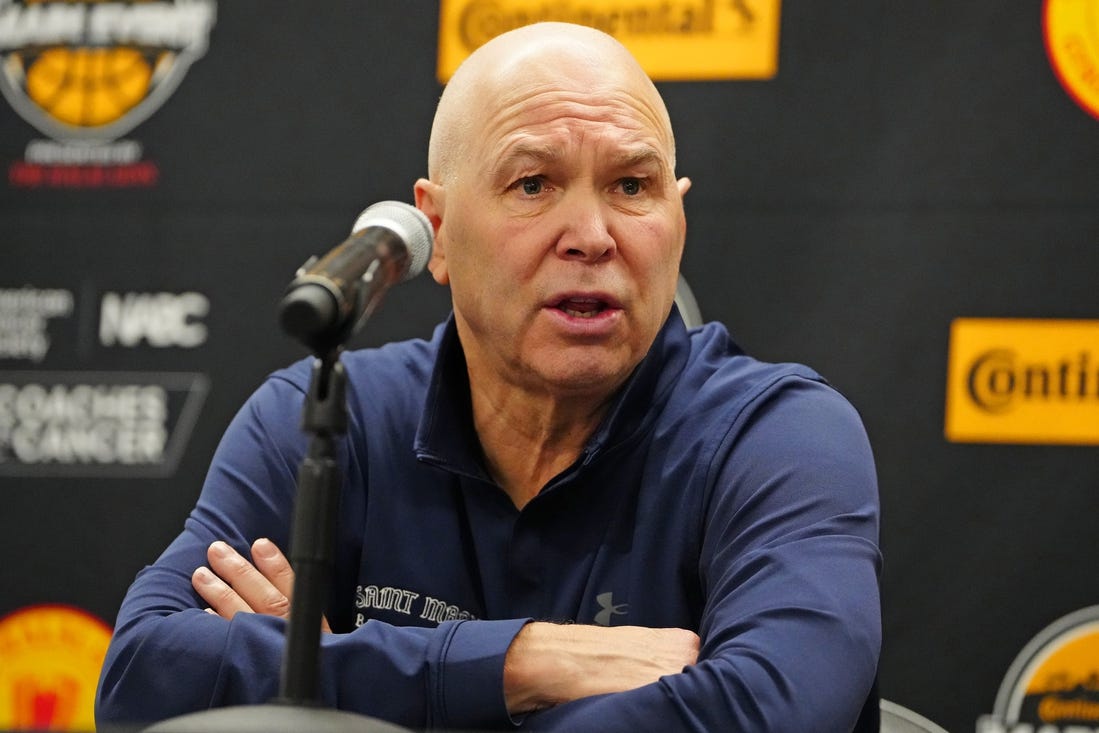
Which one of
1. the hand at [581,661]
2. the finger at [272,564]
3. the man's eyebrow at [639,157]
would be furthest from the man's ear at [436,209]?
the hand at [581,661]

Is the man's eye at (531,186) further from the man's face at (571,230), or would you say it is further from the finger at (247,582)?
the finger at (247,582)

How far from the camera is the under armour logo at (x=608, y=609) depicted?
5.44 feet

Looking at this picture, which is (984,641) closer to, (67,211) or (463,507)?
(463,507)

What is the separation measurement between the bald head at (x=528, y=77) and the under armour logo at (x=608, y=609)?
23.9 inches

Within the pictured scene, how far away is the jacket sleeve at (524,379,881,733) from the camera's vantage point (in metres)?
1.32

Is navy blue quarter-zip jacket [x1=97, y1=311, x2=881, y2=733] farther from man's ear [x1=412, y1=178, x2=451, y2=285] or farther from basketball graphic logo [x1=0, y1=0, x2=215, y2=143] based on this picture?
basketball graphic logo [x1=0, y1=0, x2=215, y2=143]

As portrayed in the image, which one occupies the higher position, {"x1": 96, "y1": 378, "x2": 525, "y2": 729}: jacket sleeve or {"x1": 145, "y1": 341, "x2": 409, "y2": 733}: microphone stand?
{"x1": 145, "y1": 341, "x2": 409, "y2": 733}: microphone stand

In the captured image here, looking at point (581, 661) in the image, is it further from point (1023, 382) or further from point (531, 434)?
point (1023, 382)

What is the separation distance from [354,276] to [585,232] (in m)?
0.62

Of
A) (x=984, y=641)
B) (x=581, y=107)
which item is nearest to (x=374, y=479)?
(x=581, y=107)

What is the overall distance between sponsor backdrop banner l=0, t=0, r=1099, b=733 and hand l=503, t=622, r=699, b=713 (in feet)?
3.73

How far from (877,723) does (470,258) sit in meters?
0.79

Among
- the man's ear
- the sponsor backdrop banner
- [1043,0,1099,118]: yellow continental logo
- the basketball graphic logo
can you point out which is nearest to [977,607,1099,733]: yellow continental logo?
the sponsor backdrop banner

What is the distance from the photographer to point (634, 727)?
4.33 ft
